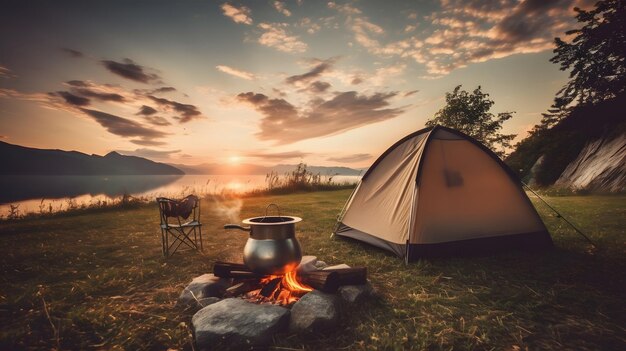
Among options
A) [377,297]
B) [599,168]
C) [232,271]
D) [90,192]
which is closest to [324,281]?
[377,297]

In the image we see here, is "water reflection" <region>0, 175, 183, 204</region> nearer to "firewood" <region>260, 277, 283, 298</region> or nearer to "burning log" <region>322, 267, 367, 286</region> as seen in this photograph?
"firewood" <region>260, 277, 283, 298</region>

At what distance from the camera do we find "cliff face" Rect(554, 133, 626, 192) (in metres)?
14.1

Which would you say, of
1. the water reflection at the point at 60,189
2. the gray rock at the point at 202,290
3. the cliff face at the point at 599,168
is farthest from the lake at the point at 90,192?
the cliff face at the point at 599,168

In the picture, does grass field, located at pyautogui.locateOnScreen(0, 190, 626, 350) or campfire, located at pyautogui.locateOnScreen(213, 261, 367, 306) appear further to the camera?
campfire, located at pyautogui.locateOnScreen(213, 261, 367, 306)

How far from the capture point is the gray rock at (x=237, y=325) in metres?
2.83

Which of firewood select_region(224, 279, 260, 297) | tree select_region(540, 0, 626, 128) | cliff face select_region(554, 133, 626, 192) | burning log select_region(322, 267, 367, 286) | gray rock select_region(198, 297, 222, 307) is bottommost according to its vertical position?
gray rock select_region(198, 297, 222, 307)

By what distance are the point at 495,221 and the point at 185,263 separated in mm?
6451

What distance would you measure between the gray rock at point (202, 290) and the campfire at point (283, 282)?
13 centimetres

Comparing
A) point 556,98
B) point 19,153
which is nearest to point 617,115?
point 556,98

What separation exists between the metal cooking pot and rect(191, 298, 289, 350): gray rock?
562 millimetres

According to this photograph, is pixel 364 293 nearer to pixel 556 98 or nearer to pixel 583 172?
pixel 583 172

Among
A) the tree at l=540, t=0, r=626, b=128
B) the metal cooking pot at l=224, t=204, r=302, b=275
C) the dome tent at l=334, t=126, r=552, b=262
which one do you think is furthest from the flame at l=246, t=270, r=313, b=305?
the tree at l=540, t=0, r=626, b=128

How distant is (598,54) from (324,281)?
25682mm

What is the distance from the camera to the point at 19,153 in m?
176
